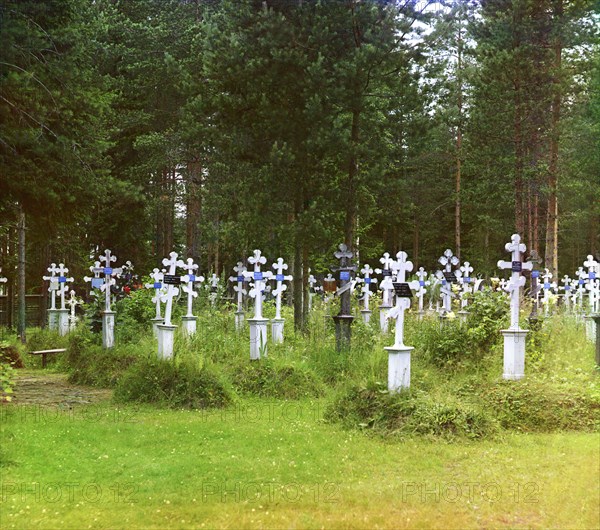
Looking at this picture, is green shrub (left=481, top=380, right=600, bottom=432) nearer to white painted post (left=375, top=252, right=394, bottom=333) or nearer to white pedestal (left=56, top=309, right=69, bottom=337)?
white painted post (left=375, top=252, right=394, bottom=333)

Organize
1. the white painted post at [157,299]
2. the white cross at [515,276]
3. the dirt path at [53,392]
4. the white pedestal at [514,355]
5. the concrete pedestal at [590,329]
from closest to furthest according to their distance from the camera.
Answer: the white pedestal at [514,355], the white cross at [515,276], the dirt path at [53,392], the concrete pedestal at [590,329], the white painted post at [157,299]

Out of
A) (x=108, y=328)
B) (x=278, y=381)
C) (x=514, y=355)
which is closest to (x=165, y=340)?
(x=278, y=381)

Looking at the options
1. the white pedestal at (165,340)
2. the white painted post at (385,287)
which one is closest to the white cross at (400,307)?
the white painted post at (385,287)

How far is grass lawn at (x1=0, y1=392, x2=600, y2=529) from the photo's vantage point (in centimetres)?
541

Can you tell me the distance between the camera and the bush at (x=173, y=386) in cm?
1000

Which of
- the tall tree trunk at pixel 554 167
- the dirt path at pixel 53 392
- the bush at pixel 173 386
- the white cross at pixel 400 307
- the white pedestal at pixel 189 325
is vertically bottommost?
the dirt path at pixel 53 392

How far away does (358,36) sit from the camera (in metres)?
15.2

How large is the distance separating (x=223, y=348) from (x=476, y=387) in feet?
15.7

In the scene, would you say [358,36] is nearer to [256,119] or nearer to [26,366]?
[256,119]

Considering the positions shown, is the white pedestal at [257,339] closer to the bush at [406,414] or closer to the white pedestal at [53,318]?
the bush at [406,414]

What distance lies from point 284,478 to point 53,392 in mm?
6886

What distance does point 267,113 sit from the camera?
15.4m

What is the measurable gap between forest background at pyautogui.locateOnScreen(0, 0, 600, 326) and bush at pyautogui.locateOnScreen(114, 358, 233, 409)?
3263 mm

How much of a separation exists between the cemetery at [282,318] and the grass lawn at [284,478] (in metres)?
0.03
